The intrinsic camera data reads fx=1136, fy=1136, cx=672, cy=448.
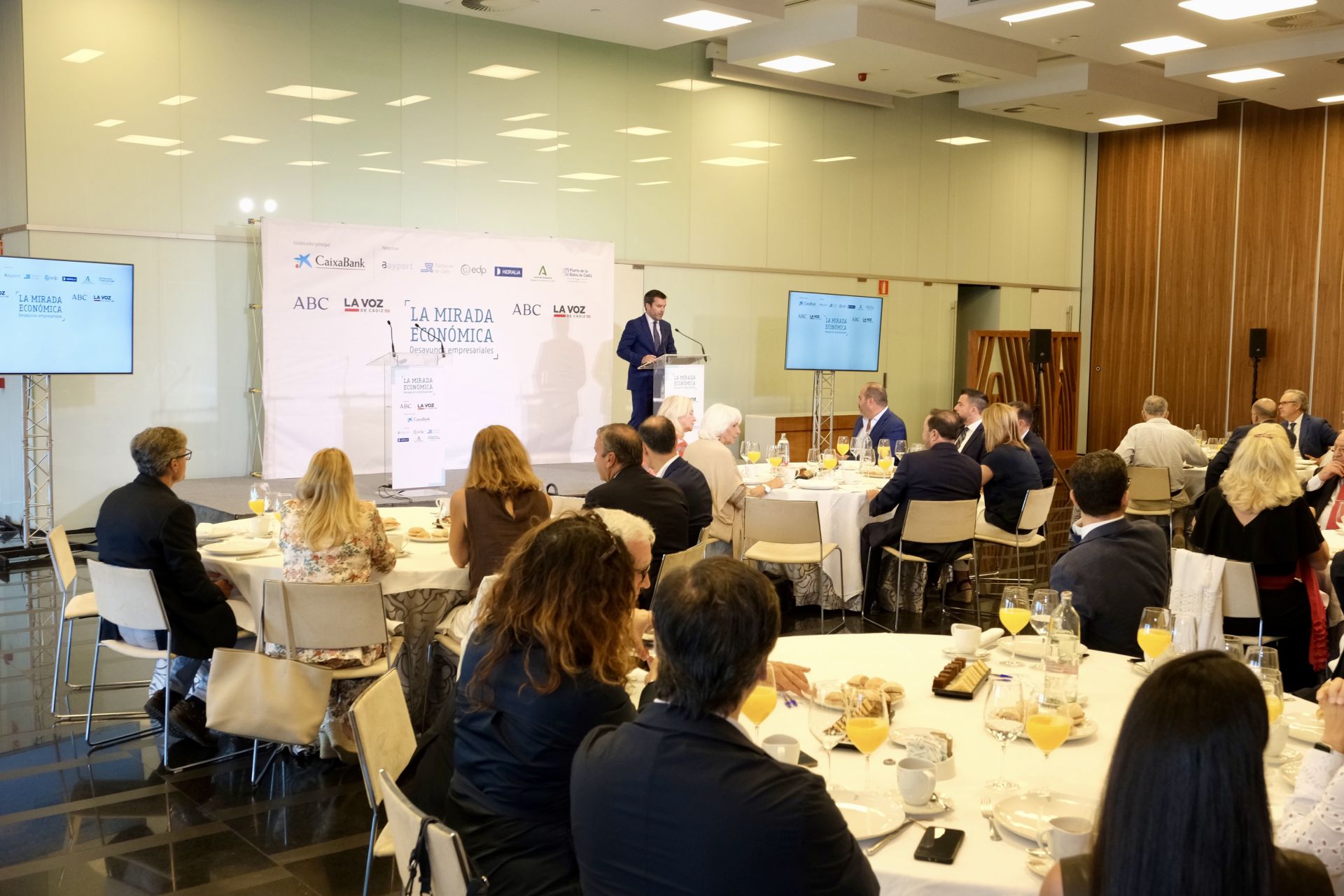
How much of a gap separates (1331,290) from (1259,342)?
3.30 ft

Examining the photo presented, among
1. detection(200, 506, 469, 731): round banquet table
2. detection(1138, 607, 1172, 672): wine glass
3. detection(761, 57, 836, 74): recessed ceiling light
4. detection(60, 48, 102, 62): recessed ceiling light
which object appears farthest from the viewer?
detection(761, 57, 836, 74): recessed ceiling light

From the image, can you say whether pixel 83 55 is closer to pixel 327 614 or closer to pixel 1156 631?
pixel 327 614

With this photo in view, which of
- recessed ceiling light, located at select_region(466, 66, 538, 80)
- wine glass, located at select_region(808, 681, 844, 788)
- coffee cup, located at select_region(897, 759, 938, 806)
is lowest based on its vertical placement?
coffee cup, located at select_region(897, 759, 938, 806)

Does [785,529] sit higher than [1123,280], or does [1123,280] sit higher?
[1123,280]

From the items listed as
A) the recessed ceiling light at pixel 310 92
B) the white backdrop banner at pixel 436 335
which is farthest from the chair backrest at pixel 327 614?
the recessed ceiling light at pixel 310 92

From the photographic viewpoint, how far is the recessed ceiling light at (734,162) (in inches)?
494

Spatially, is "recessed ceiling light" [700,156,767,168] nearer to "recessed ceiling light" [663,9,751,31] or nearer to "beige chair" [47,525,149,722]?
"recessed ceiling light" [663,9,751,31]

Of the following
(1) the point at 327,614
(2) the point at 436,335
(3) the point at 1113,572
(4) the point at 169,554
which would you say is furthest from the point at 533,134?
(3) the point at 1113,572

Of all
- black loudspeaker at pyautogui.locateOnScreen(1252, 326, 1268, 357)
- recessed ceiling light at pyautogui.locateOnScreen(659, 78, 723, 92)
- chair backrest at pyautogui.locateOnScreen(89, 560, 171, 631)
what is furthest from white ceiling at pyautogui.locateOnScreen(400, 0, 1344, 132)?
chair backrest at pyautogui.locateOnScreen(89, 560, 171, 631)

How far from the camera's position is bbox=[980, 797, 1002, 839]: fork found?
2.10 metres

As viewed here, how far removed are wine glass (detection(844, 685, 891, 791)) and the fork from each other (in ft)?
0.72

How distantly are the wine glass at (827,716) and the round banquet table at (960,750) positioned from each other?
61mm

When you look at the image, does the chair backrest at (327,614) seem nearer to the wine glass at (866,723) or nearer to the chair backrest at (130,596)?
the chair backrest at (130,596)

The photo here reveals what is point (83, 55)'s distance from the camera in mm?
8641
